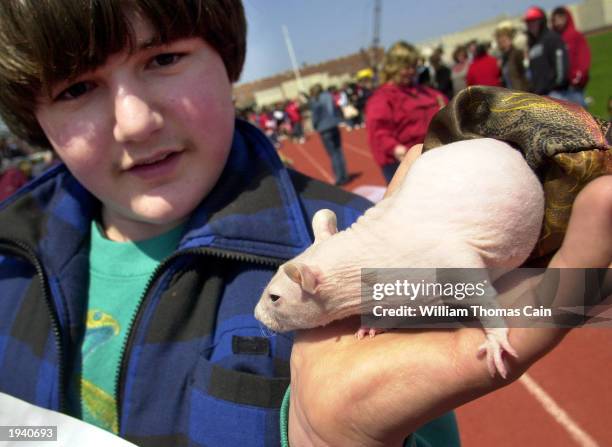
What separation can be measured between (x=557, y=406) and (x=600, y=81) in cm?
1312

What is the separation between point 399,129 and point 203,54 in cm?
299

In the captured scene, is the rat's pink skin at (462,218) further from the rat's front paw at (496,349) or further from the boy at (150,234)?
the boy at (150,234)

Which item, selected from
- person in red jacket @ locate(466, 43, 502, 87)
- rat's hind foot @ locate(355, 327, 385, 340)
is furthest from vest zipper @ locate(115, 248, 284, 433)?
person in red jacket @ locate(466, 43, 502, 87)

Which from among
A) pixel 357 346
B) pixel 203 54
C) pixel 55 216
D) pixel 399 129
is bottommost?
pixel 399 129

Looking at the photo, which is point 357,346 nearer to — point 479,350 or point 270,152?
point 479,350

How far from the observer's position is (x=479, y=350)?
760 mm

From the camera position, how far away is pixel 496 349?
0.75 meters

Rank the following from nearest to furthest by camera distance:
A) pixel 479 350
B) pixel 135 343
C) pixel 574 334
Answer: pixel 479 350 → pixel 135 343 → pixel 574 334

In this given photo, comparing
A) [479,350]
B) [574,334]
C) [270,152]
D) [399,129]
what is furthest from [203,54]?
[574,334]

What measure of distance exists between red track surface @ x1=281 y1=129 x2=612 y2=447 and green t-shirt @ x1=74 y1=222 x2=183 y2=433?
2.40 m

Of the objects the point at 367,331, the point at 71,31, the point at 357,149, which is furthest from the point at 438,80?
the point at 367,331

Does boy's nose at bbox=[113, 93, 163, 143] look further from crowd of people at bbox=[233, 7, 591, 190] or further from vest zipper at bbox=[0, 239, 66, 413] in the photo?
crowd of people at bbox=[233, 7, 591, 190]

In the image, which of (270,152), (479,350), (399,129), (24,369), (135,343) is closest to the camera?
(479,350)

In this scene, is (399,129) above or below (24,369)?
below
